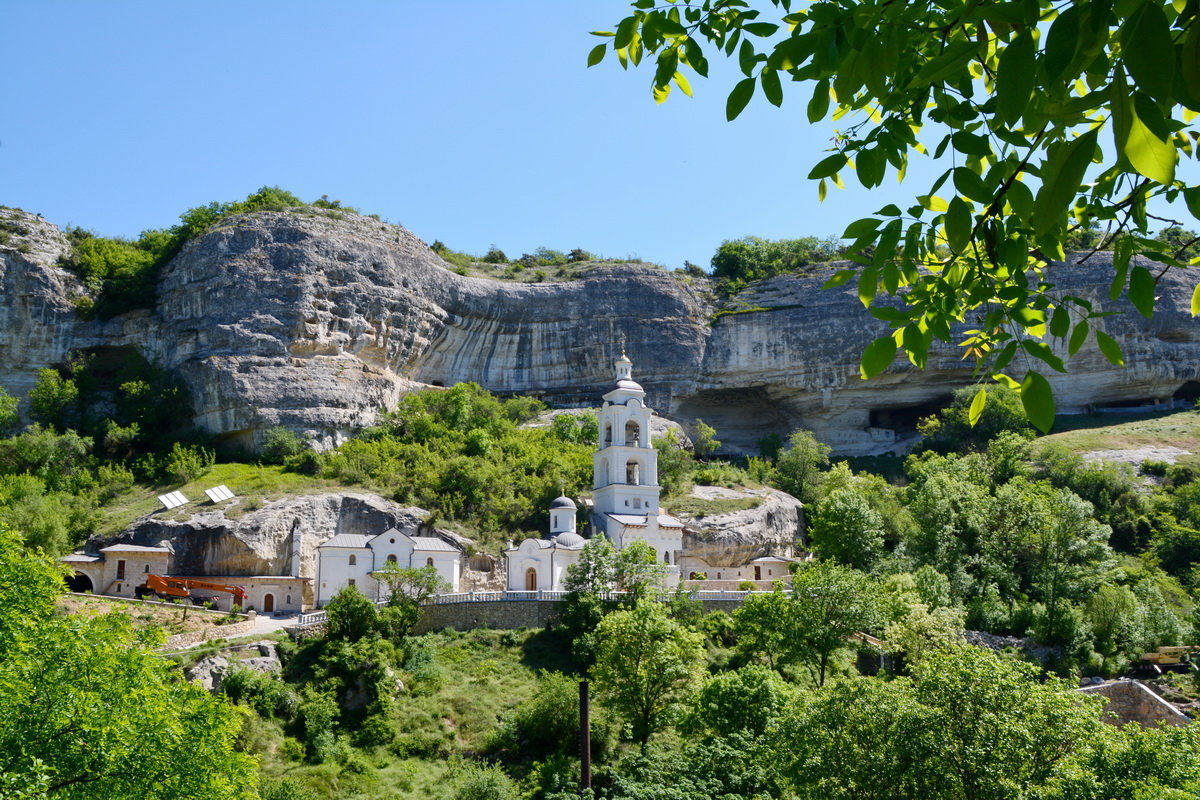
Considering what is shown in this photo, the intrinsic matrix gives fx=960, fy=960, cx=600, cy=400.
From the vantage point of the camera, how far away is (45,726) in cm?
1333

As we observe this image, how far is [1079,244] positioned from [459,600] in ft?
177

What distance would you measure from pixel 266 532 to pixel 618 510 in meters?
14.6

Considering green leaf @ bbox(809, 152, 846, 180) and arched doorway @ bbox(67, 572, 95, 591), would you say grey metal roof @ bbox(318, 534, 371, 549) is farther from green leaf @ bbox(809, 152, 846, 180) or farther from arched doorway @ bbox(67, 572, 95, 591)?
green leaf @ bbox(809, 152, 846, 180)

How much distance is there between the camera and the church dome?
3857 centimetres

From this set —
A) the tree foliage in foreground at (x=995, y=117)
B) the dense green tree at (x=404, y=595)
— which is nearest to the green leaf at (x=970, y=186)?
the tree foliage in foreground at (x=995, y=117)

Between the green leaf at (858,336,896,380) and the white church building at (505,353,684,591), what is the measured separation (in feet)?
107

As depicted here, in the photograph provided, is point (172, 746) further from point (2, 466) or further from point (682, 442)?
point (682, 442)

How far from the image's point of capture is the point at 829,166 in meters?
3.54

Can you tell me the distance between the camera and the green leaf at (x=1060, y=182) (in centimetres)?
246

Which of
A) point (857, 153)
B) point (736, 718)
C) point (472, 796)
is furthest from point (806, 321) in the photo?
point (857, 153)

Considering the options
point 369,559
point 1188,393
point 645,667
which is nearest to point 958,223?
point 645,667

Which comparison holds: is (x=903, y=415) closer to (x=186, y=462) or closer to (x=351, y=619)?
(x=186, y=462)

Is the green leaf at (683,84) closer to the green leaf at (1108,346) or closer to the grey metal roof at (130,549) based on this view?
the green leaf at (1108,346)

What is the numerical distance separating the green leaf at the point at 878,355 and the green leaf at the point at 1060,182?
88 centimetres
